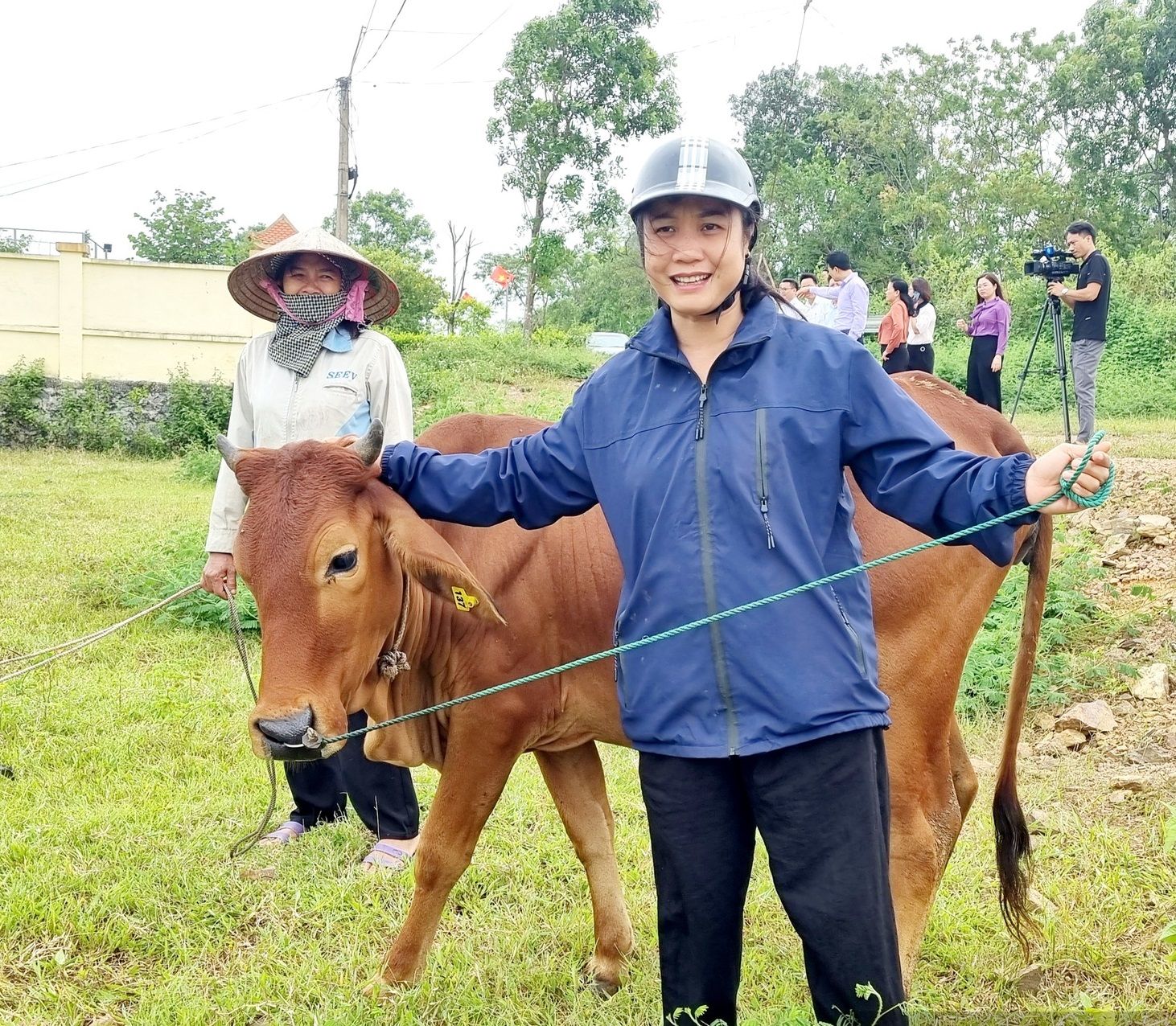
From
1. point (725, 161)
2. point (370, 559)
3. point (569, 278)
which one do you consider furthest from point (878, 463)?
point (569, 278)

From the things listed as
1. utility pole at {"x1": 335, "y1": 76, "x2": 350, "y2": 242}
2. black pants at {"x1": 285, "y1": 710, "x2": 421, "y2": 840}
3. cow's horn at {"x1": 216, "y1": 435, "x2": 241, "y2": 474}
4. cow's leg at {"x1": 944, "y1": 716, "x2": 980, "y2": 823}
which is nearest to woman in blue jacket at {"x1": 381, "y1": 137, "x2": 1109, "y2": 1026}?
cow's horn at {"x1": 216, "y1": 435, "x2": 241, "y2": 474}

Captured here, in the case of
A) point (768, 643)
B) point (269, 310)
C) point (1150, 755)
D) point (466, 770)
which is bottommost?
point (1150, 755)

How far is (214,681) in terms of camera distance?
6.32m

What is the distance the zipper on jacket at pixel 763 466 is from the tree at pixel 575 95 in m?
21.9

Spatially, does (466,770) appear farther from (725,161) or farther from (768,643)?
(725,161)

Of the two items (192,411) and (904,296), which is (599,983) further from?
(192,411)

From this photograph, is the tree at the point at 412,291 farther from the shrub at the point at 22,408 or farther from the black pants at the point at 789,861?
the black pants at the point at 789,861

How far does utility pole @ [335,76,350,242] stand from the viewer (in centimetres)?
1602

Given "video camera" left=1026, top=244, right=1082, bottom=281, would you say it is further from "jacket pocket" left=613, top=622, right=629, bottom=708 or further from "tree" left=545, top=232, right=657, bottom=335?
"tree" left=545, top=232, right=657, bottom=335

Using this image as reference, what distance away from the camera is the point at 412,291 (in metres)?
36.9

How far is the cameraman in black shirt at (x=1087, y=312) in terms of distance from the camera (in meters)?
9.82

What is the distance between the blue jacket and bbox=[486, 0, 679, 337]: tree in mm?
21812

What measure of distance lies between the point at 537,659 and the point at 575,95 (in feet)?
71.6

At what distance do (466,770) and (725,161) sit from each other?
1831 mm
